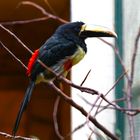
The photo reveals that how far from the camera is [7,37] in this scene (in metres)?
5.16

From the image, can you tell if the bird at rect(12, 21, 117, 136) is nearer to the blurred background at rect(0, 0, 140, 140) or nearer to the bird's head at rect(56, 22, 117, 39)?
the bird's head at rect(56, 22, 117, 39)

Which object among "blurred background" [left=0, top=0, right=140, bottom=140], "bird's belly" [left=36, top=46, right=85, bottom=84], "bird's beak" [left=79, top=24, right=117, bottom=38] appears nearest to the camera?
"bird's beak" [left=79, top=24, right=117, bottom=38]

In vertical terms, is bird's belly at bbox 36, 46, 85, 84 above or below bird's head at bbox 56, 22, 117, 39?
A: below

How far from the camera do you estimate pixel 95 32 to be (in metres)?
2.13

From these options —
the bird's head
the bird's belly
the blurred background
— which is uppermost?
the bird's head

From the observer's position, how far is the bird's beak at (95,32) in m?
2.00

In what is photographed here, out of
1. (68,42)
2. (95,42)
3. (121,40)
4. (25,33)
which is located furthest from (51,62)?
(25,33)

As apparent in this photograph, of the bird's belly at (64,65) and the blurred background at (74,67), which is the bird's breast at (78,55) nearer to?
the bird's belly at (64,65)

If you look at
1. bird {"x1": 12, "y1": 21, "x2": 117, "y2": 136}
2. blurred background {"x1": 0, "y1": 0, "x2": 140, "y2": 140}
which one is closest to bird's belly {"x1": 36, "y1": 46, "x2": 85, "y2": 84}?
bird {"x1": 12, "y1": 21, "x2": 117, "y2": 136}

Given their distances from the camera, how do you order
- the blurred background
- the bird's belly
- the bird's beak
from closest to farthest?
the bird's beak < the bird's belly < the blurred background

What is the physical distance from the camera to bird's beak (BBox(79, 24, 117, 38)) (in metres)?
2.00

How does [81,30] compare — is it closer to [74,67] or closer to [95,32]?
[95,32]

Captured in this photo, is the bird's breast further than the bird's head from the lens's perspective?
Yes

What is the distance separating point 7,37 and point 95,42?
67.5 inches
